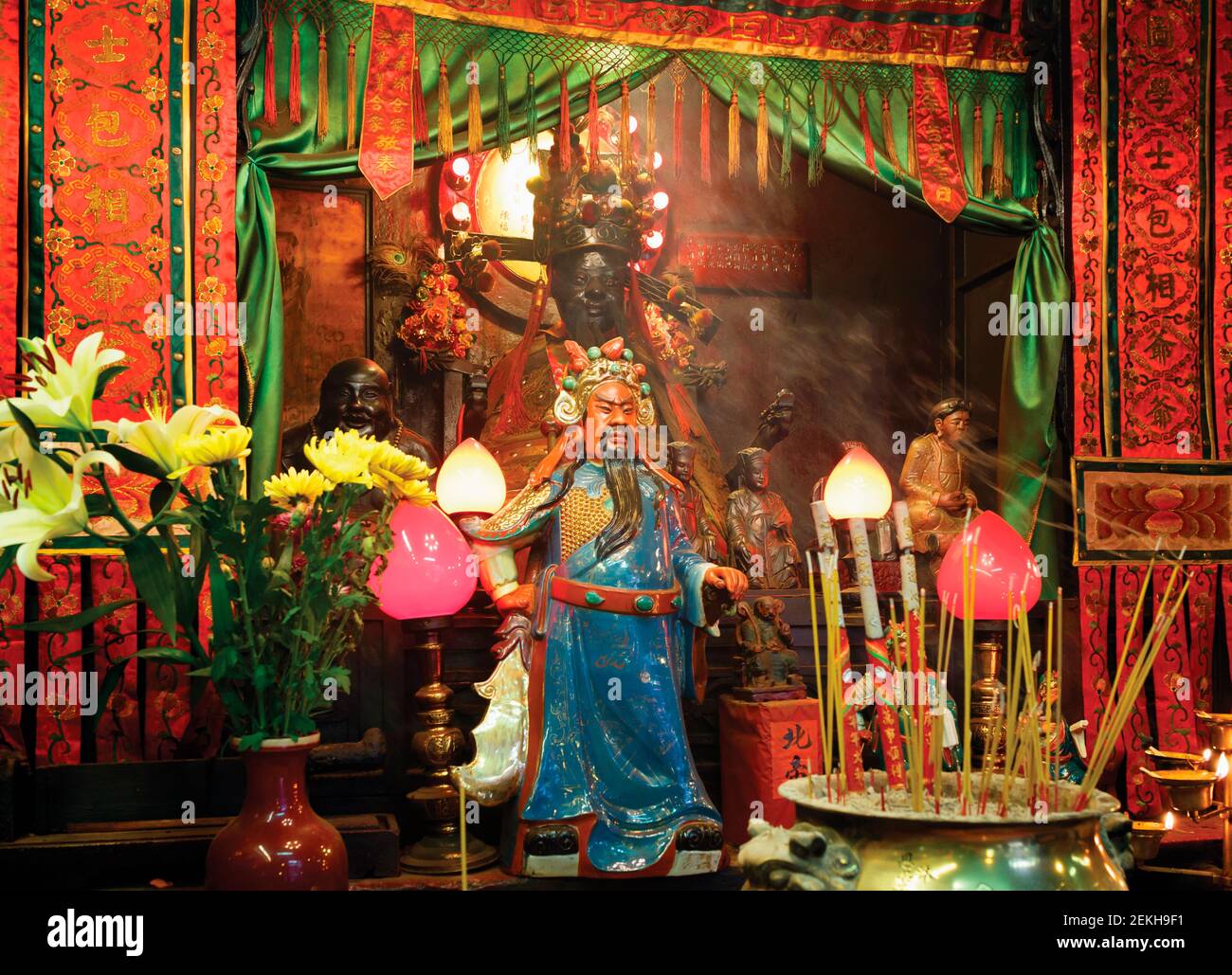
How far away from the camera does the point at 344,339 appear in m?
5.31

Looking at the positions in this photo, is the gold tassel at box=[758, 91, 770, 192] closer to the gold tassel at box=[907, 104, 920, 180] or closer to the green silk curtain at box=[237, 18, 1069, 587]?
the green silk curtain at box=[237, 18, 1069, 587]

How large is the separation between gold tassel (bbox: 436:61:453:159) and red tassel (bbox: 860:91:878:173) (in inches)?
59.1

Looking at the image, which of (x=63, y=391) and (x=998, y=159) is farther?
(x=998, y=159)

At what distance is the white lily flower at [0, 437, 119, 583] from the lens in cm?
139

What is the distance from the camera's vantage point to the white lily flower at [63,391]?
1435mm

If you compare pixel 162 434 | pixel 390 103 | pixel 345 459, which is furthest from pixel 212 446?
pixel 390 103

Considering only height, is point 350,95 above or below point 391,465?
above

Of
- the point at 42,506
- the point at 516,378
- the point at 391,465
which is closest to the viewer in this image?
the point at 42,506

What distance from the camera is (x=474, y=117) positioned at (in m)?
3.80

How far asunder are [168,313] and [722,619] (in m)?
2.18

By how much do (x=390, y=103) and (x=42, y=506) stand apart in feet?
8.52

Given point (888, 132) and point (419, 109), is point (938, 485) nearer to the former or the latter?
point (888, 132)

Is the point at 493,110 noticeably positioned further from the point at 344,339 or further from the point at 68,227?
the point at 344,339

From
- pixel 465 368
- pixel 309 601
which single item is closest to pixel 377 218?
pixel 465 368
